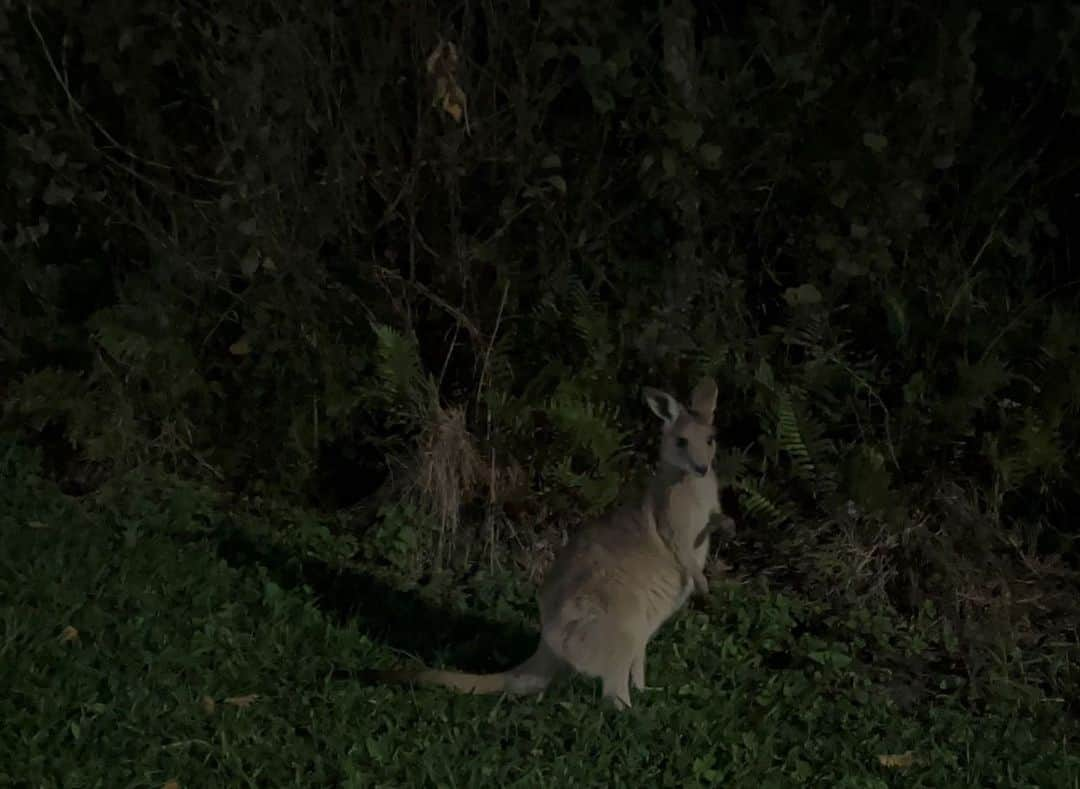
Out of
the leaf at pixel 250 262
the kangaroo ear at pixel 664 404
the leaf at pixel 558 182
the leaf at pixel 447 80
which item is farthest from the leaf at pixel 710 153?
the leaf at pixel 250 262

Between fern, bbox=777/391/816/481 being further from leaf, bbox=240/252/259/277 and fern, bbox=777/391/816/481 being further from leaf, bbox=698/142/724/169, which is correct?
leaf, bbox=240/252/259/277

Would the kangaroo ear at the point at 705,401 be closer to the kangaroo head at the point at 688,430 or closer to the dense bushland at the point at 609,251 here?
the kangaroo head at the point at 688,430

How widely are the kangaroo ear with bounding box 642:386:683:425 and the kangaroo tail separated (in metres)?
1.00

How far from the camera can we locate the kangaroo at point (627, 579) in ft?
16.7

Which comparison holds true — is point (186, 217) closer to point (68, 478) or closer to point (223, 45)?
point (223, 45)

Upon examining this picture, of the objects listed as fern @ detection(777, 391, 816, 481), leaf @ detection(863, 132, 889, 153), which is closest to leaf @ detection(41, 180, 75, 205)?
fern @ detection(777, 391, 816, 481)

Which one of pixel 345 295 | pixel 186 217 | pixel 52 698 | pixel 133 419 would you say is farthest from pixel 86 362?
pixel 52 698

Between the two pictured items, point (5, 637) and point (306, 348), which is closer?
point (5, 637)

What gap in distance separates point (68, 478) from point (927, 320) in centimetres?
455

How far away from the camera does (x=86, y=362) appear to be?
788 centimetres

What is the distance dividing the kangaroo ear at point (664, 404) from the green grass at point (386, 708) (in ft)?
3.43

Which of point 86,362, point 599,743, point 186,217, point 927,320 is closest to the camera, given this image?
point 599,743

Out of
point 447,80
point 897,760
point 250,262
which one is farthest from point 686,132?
point 897,760

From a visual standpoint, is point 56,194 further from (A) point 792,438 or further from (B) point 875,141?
(B) point 875,141
